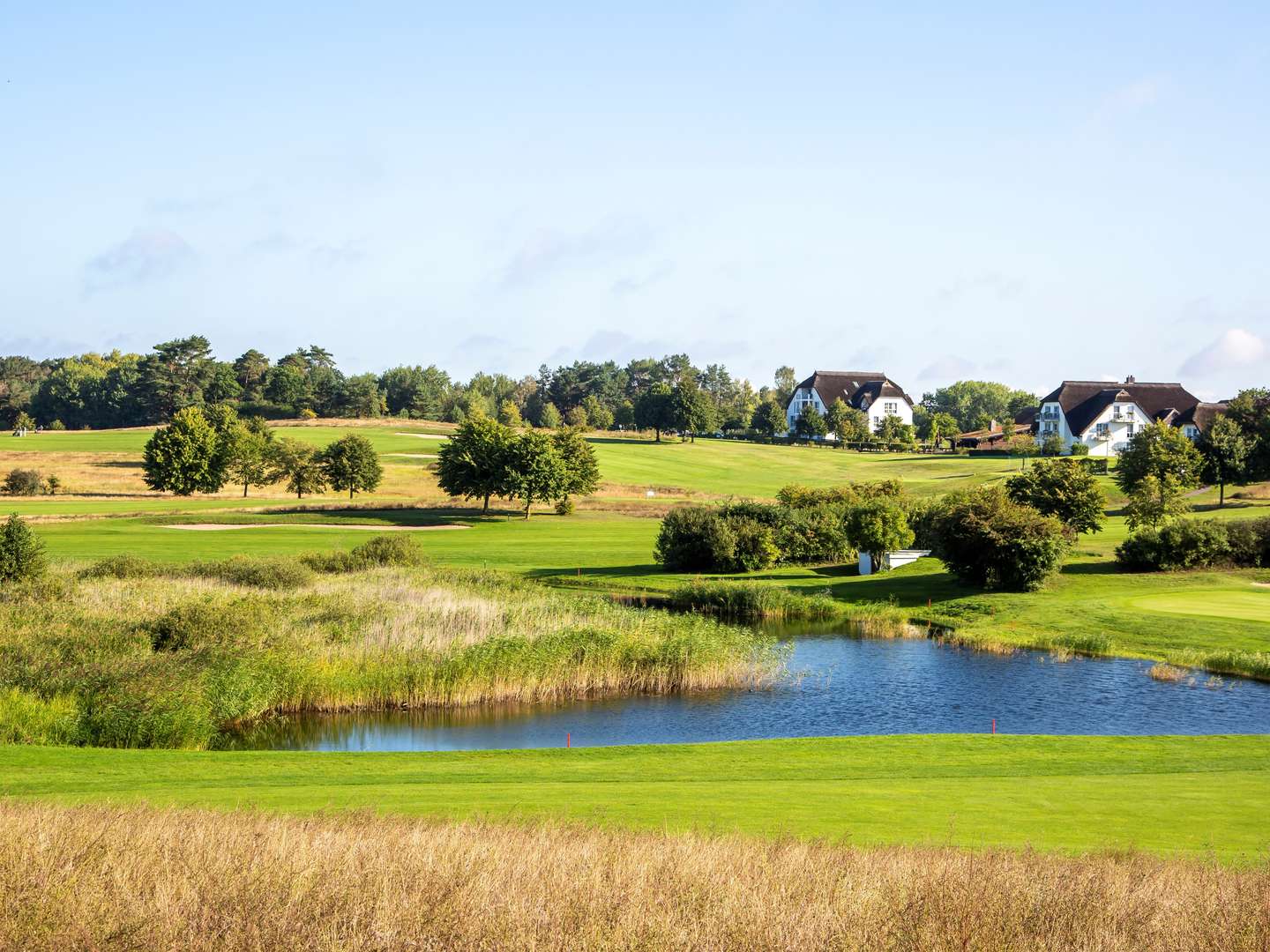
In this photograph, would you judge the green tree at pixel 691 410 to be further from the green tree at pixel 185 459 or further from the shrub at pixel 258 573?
the shrub at pixel 258 573

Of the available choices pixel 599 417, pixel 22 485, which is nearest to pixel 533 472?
pixel 22 485

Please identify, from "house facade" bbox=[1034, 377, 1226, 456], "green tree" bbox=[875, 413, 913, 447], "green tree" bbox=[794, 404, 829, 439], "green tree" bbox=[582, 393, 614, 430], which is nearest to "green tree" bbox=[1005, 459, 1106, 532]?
"house facade" bbox=[1034, 377, 1226, 456]

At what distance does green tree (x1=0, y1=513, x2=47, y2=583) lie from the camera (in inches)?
1428

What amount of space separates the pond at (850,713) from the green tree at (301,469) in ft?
192

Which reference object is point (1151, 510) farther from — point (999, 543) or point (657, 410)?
point (657, 410)

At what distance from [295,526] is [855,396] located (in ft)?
358

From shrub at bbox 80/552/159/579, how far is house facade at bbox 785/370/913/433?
397 feet

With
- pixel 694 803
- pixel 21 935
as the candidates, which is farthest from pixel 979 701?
pixel 21 935

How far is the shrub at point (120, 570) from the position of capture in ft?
132

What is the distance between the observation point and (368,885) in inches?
333

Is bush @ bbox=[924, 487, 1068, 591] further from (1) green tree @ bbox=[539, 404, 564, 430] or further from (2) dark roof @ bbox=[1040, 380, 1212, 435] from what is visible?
(1) green tree @ bbox=[539, 404, 564, 430]

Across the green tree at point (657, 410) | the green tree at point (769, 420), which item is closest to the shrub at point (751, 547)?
the green tree at point (657, 410)

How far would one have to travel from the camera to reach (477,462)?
7594 cm

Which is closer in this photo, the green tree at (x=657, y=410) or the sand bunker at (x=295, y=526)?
the sand bunker at (x=295, y=526)
